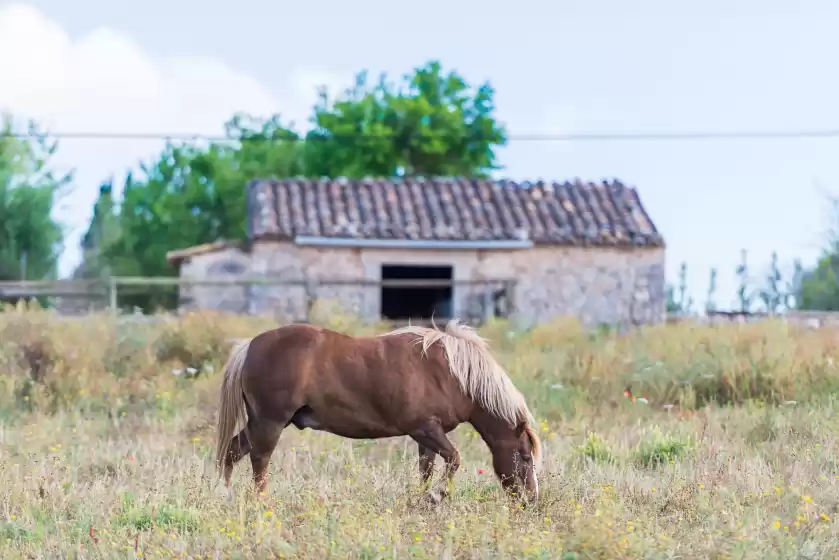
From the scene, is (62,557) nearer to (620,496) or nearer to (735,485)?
(620,496)

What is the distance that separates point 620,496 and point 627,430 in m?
2.69

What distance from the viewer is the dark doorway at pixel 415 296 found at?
19516 millimetres

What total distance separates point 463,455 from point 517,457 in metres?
2.13

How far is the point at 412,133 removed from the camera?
29984mm

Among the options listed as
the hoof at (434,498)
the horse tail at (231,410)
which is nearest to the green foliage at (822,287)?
the hoof at (434,498)

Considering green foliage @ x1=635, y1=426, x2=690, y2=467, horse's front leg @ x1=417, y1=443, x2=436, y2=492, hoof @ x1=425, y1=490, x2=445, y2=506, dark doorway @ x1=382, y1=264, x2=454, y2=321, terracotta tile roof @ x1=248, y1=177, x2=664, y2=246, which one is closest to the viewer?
hoof @ x1=425, y1=490, x2=445, y2=506

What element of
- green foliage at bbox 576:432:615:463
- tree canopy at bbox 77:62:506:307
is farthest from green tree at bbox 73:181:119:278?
green foliage at bbox 576:432:615:463

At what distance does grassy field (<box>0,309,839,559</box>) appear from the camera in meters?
4.92

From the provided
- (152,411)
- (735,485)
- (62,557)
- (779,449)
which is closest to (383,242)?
(152,411)

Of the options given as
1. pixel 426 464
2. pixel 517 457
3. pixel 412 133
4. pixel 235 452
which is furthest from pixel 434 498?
pixel 412 133

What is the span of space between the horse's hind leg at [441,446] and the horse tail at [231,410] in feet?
3.55

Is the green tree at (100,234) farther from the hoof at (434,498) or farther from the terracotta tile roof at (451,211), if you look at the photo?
the hoof at (434,498)

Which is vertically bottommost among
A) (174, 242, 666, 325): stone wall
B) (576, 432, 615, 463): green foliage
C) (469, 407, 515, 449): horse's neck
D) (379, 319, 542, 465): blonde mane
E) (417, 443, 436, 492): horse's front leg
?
(576, 432, 615, 463): green foliage

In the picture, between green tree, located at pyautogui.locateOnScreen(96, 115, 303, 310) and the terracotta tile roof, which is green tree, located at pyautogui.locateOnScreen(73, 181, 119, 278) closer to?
green tree, located at pyautogui.locateOnScreen(96, 115, 303, 310)
